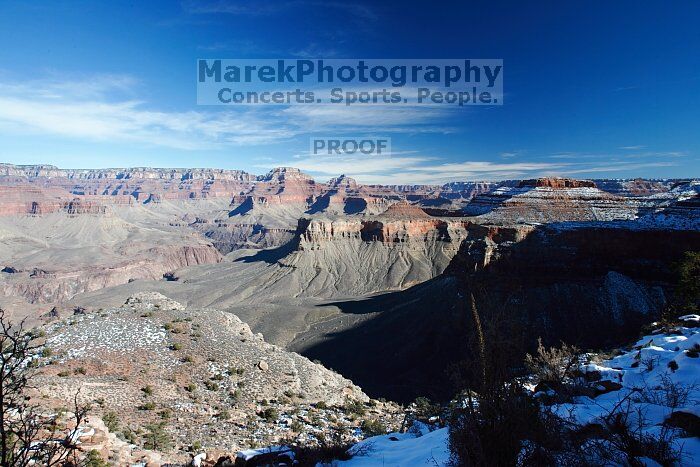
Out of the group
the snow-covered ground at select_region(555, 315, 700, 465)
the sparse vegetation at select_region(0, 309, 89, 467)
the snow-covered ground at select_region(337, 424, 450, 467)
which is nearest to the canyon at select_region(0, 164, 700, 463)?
the sparse vegetation at select_region(0, 309, 89, 467)

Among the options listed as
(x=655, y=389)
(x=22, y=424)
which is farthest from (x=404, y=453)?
(x=22, y=424)

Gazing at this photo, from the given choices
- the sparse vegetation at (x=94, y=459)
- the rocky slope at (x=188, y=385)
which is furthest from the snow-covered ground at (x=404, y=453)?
the sparse vegetation at (x=94, y=459)

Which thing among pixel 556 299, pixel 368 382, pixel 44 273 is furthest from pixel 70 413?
pixel 44 273

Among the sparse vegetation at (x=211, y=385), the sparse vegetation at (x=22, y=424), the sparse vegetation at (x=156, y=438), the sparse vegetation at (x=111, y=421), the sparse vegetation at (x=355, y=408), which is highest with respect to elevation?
the sparse vegetation at (x=22, y=424)

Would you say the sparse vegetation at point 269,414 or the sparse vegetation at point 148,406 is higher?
the sparse vegetation at point 148,406

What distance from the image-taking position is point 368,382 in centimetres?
3612

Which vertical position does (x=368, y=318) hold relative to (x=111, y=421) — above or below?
below

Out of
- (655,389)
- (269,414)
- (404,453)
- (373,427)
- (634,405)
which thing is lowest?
(373,427)

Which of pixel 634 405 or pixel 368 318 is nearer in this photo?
pixel 634 405

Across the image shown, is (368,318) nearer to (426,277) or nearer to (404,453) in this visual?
(426,277)

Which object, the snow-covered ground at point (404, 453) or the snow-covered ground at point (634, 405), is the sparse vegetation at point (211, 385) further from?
the snow-covered ground at point (404, 453)

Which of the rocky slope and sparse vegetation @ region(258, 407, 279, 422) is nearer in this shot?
the rocky slope

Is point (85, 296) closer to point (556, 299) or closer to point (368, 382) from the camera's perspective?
point (368, 382)

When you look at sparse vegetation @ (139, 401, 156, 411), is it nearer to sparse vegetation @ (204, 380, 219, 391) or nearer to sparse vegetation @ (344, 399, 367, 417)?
sparse vegetation @ (204, 380, 219, 391)
